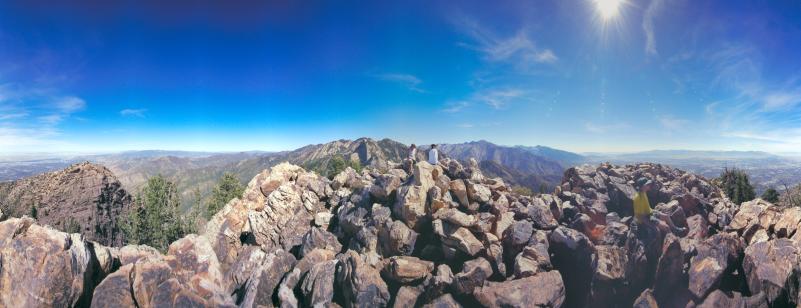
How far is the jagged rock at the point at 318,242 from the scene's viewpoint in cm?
4031

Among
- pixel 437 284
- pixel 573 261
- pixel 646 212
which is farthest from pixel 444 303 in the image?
pixel 646 212

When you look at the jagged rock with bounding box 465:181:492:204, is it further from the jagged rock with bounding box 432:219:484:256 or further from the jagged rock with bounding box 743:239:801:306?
the jagged rock with bounding box 743:239:801:306

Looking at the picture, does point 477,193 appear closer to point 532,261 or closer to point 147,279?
point 532,261

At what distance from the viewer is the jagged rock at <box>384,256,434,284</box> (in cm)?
3203

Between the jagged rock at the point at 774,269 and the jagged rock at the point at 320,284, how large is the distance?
36847 millimetres

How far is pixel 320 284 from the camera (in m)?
32.1

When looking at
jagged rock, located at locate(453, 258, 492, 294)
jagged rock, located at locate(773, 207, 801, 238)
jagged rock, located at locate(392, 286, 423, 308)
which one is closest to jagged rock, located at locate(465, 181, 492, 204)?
jagged rock, located at locate(453, 258, 492, 294)

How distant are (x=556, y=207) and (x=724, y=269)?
1885 centimetres

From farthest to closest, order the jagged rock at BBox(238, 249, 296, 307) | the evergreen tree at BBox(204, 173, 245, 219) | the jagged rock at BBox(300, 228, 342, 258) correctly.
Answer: the evergreen tree at BBox(204, 173, 245, 219), the jagged rock at BBox(300, 228, 342, 258), the jagged rock at BBox(238, 249, 296, 307)

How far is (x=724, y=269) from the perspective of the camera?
1145 inches

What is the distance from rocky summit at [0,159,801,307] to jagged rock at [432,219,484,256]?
13cm

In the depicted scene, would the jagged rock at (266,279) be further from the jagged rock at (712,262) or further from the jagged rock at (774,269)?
the jagged rock at (774,269)

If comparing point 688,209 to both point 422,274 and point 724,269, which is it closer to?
point 724,269

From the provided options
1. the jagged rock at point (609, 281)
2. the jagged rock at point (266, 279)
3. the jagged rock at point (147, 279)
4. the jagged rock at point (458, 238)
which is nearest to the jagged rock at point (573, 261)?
the jagged rock at point (609, 281)
